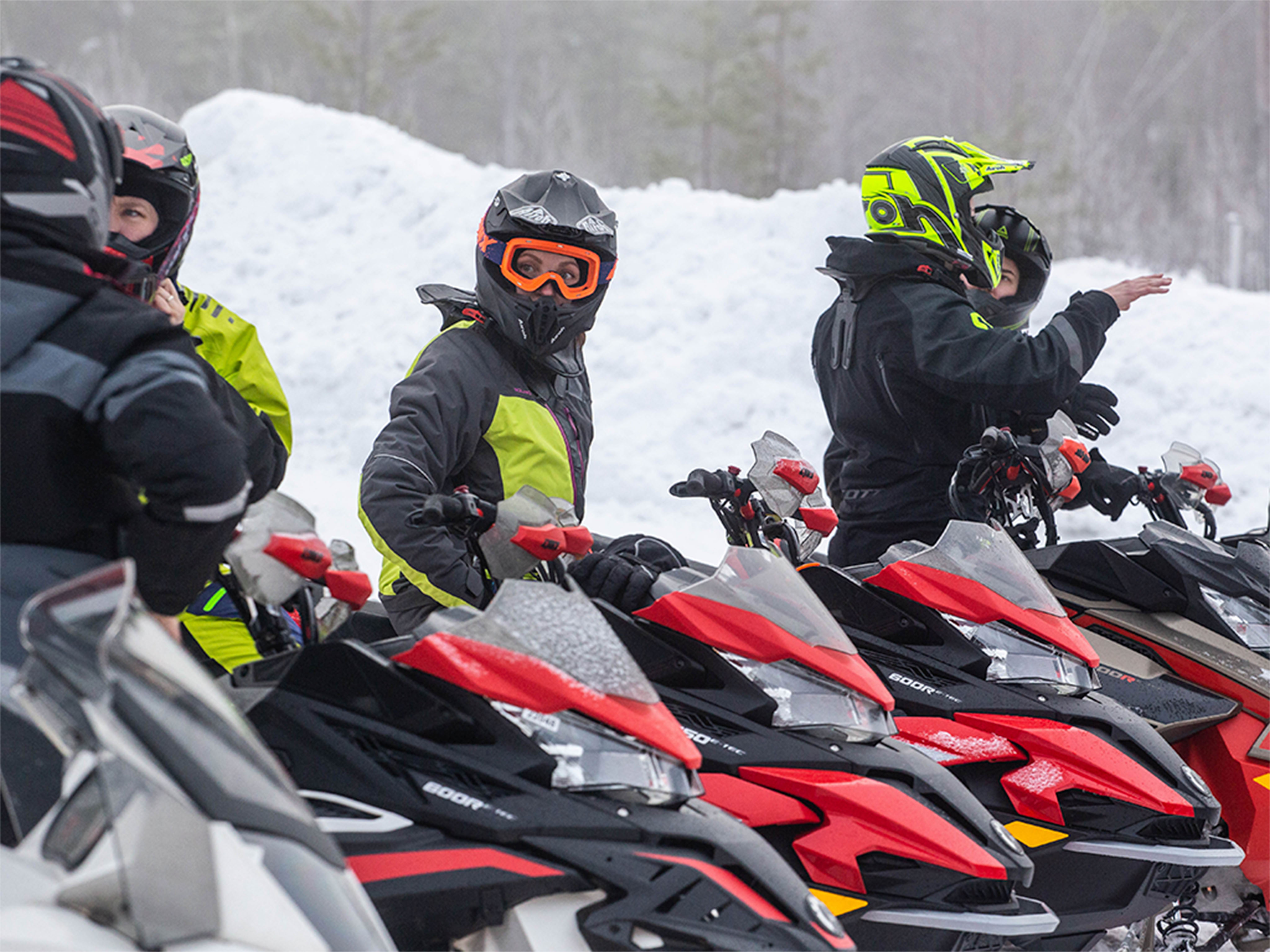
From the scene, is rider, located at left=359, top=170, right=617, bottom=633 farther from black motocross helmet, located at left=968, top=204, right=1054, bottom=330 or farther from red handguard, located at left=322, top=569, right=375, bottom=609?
black motocross helmet, located at left=968, top=204, right=1054, bottom=330

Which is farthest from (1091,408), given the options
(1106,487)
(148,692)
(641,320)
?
(641,320)

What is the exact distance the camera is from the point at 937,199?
3979 mm

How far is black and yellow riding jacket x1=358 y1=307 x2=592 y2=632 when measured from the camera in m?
3.11

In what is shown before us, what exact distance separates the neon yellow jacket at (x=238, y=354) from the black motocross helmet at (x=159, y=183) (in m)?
0.14

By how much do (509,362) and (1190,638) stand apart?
2.20 m

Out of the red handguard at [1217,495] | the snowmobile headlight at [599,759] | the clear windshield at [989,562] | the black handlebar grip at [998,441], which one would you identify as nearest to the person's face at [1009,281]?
the red handguard at [1217,495]

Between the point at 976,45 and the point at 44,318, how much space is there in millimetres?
32713

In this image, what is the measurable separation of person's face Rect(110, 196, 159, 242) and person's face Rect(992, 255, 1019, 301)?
283cm

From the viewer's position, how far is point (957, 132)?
3052cm

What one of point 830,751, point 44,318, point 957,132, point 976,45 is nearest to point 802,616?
point 830,751

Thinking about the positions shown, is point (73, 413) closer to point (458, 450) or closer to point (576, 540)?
point (576, 540)

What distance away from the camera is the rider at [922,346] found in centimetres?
371

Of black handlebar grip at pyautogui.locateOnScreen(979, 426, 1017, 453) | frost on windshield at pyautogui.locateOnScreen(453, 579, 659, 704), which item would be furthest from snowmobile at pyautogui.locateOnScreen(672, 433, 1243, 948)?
frost on windshield at pyautogui.locateOnScreen(453, 579, 659, 704)

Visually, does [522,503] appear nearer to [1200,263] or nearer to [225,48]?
[1200,263]
